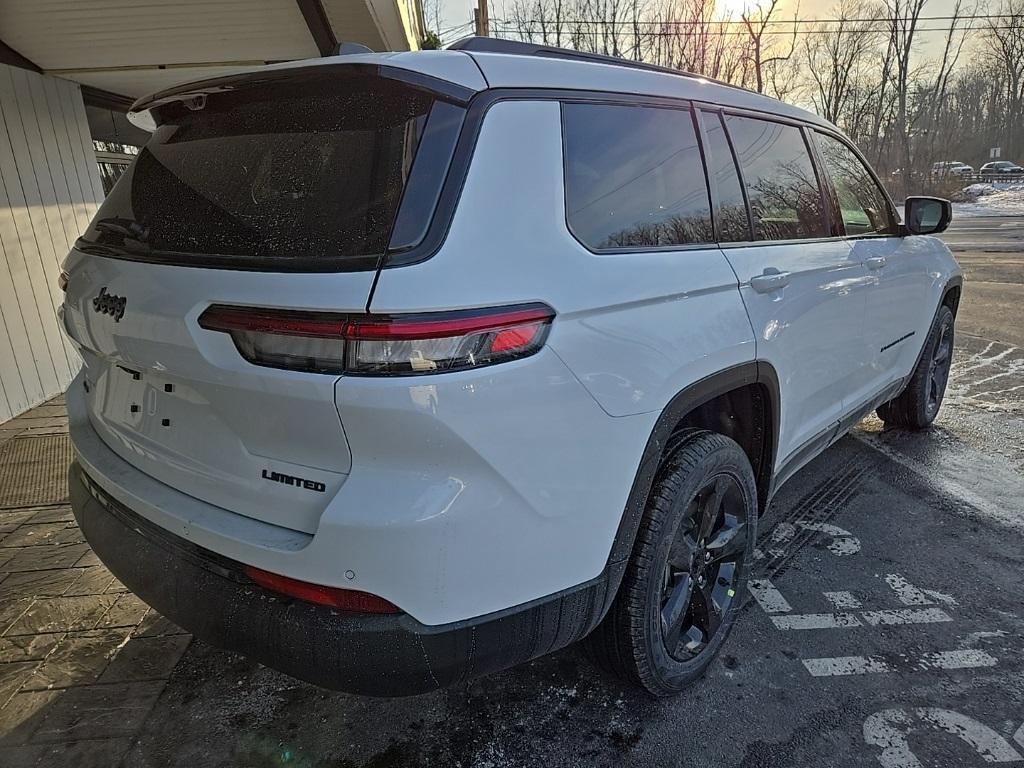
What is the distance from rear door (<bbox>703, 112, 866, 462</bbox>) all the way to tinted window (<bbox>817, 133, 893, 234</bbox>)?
266mm

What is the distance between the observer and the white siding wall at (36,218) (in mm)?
5105

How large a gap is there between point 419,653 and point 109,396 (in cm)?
129

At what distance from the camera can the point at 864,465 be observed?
13.8 feet

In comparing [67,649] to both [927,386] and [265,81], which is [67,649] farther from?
[927,386]

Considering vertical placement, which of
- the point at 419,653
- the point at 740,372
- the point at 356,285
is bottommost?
the point at 419,653

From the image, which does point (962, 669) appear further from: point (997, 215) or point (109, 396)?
point (997, 215)

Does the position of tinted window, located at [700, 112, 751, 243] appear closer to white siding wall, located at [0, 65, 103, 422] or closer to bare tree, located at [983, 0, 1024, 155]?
white siding wall, located at [0, 65, 103, 422]

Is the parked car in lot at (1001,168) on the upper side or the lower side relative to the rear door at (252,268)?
lower

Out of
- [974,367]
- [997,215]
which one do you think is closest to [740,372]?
[974,367]

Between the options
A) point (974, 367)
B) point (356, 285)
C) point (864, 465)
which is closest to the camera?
point (356, 285)

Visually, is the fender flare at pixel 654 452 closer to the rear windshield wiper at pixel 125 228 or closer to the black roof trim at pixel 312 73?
the black roof trim at pixel 312 73

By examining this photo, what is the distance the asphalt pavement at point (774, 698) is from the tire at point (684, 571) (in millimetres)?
188

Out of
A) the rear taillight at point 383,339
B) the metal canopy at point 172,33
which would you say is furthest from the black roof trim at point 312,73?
the metal canopy at point 172,33

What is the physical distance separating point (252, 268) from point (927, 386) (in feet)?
14.8
